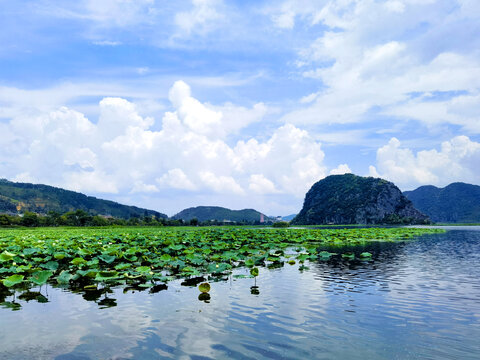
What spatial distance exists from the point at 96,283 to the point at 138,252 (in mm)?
8078

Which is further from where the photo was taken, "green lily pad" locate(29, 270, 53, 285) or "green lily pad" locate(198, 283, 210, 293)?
Result: "green lily pad" locate(198, 283, 210, 293)

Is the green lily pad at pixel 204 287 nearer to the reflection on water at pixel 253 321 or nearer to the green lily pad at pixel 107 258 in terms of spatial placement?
the reflection on water at pixel 253 321

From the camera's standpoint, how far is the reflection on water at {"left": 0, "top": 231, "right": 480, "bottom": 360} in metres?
8.41

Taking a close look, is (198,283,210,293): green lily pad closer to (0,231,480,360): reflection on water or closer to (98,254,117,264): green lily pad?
(0,231,480,360): reflection on water

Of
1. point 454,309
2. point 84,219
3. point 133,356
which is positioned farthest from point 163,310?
point 84,219

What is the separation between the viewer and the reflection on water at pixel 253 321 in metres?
8.41

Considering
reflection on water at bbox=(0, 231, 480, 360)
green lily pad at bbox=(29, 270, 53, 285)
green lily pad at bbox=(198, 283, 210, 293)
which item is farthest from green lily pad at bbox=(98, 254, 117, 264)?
green lily pad at bbox=(198, 283, 210, 293)

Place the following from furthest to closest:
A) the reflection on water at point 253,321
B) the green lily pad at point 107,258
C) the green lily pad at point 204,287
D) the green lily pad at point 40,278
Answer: the green lily pad at point 107,258, the green lily pad at point 204,287, the green lily pad at point 40,278, the reflection on water at point 253,321

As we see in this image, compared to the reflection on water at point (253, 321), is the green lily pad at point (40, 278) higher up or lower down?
higher up

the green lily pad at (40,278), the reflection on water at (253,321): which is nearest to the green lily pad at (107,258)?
the reflection on water at (253,321)

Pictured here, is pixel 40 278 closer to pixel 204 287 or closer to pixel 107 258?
Answer: pixel 107 258

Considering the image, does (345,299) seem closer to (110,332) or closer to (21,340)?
(110,332)

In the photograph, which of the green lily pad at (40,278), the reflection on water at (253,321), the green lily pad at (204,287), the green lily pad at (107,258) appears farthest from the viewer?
the green lily pad at (107,258)

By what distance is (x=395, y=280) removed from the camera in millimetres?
17406
